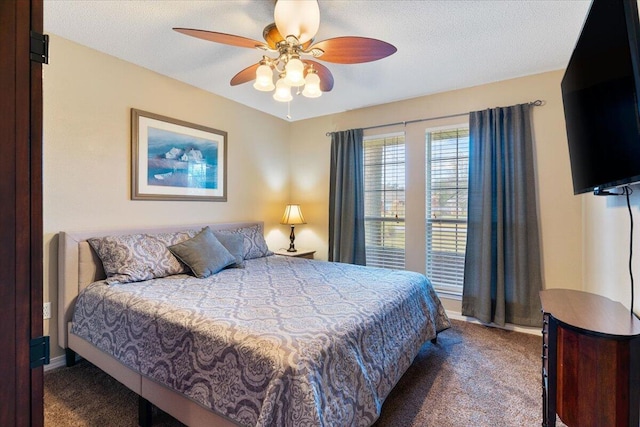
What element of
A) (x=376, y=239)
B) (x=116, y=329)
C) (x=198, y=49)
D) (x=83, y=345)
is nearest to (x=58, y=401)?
(x=83, y=345)

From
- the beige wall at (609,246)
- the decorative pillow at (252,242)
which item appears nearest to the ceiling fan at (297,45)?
the beige wall at (609,246)

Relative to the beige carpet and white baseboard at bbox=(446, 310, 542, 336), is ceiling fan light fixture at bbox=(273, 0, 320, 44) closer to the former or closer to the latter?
the beige carpet

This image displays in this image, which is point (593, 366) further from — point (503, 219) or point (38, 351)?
point (503, 219)

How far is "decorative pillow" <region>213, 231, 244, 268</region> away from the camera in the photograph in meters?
2.96

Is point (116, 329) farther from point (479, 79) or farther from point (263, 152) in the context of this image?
point (479, 79)

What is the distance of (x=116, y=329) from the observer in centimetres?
190

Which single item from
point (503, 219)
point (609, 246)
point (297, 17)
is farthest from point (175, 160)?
point (609, 246)

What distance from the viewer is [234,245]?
3039 mm

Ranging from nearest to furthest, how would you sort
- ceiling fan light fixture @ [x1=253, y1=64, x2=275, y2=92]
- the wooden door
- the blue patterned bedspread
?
the wooden door, the blue patterned bedspread, ceiling fan light fixture @ [x1=253, y1=64, x2=275, y2=92]

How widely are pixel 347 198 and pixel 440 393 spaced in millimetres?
2455

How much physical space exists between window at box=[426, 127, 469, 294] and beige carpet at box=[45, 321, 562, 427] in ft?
3.16

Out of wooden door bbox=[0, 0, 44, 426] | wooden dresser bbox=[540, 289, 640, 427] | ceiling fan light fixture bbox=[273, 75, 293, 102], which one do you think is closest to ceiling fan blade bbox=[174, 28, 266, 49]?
ceiling fan light fixture bbox=[273, 75, 293, 102]

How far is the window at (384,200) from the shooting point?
12.5ft

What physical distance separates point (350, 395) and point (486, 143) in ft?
9.16
